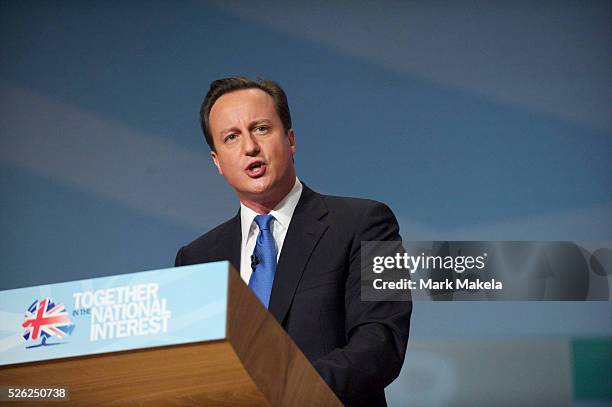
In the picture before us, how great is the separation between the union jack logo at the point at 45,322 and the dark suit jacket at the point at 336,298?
1.80ft

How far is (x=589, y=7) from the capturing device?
11.1 ft

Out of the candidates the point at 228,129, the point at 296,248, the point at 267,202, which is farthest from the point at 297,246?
the point at 228,129

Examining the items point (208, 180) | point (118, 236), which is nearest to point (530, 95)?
point (208, 180)

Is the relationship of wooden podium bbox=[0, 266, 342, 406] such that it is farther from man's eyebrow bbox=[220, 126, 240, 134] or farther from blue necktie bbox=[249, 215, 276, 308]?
man's eyebrow bbox=[220, 126, 240, 134]

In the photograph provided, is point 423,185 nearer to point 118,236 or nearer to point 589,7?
point 589,7

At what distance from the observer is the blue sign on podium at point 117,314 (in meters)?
0.98

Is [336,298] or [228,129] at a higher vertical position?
[228,129]

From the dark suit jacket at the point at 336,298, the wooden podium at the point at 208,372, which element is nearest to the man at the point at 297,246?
the dark suit jacket at the point at 336,298

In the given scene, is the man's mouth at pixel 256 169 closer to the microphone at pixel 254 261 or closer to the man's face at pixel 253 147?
the man's face at pixel 253 147

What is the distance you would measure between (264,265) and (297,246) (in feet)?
0.28

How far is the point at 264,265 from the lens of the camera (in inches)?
77.8

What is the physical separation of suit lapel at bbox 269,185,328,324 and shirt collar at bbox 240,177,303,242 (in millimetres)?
19

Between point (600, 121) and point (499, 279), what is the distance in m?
0.71

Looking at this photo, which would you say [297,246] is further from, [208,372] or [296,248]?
[208,372]
